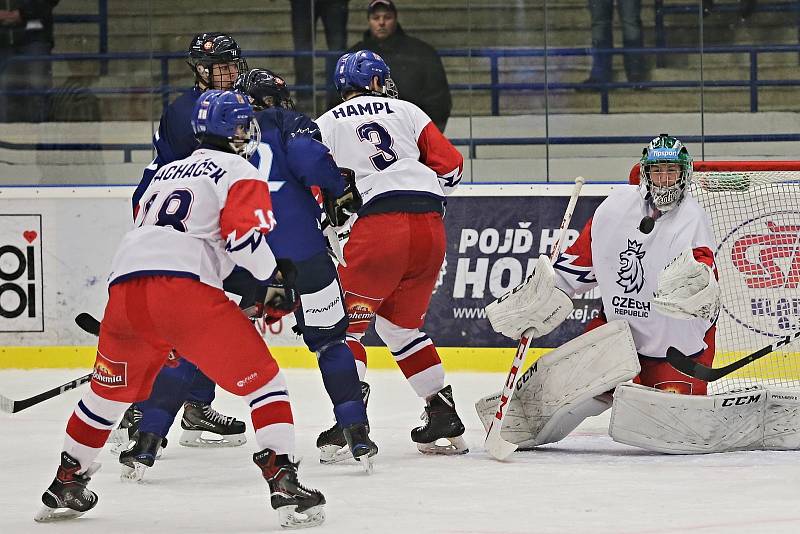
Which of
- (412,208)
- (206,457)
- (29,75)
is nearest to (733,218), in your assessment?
(412,208)

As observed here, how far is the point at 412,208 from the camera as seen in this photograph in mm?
4824

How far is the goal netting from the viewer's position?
5.43 m

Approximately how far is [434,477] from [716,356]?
1553 mm

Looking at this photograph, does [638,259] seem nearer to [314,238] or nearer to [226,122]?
[314,238]

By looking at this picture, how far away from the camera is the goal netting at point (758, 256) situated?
214 inches

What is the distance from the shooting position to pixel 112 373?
12.1 feet

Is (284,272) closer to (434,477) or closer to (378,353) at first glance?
(434,477)

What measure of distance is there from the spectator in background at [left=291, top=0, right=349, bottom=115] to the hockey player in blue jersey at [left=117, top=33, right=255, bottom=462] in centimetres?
228

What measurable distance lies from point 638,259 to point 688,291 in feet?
1.41

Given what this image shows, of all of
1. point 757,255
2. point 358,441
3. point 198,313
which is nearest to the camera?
point 198,313

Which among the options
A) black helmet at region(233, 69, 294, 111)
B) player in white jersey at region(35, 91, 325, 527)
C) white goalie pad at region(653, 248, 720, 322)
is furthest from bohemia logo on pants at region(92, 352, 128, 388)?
white goalie pad at region(653, 248, 720, 322)

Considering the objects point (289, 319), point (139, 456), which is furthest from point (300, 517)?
point (289, 319)

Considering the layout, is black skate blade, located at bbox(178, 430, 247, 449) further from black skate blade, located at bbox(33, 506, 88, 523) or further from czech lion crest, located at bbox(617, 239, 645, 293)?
czech lion crest, located at bbox(617, 239, 645, 293)

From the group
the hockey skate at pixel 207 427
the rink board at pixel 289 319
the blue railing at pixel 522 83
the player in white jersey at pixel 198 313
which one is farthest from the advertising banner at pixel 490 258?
the player in white jersey at pixel 198 313
